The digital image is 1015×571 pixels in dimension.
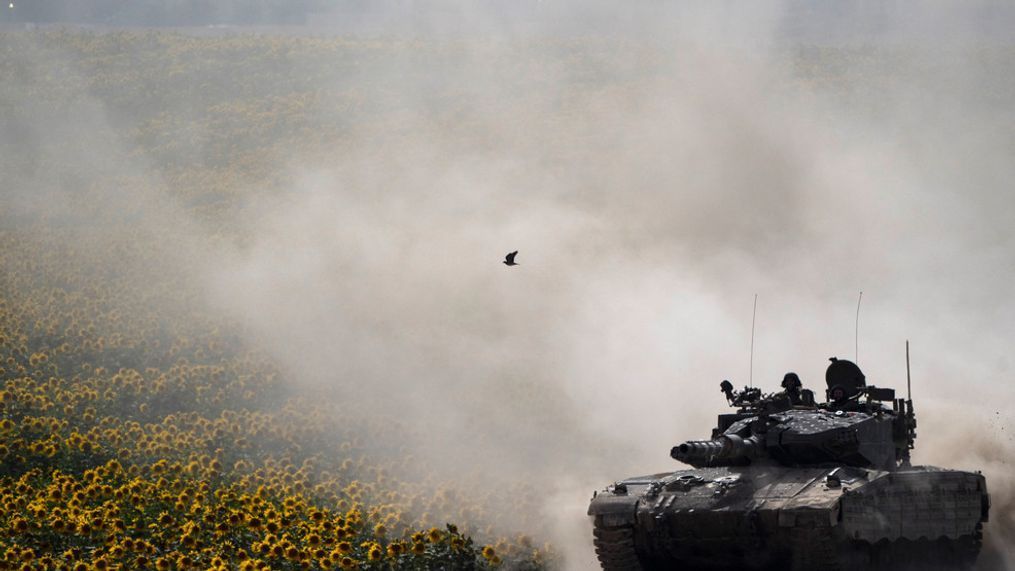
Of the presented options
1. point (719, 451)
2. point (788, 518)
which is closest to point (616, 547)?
point (719, 451)

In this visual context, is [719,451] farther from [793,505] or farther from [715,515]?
[793,505]

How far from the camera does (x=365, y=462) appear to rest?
68.7ft

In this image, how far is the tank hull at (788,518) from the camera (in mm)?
15219

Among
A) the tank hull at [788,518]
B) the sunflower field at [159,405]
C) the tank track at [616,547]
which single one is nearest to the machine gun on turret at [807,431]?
the tank hull at [788,518]

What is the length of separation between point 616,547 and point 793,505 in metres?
2.21

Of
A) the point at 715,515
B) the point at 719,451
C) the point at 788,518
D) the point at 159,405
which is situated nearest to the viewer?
the point at 788,518

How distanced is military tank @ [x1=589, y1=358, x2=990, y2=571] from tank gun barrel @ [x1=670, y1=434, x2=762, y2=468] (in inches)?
0.7

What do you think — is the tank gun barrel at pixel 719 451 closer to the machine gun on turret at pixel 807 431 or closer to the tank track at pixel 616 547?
the machine gun on turret at pixel 807 431

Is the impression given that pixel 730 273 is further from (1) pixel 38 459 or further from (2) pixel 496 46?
(2) pixel 496 46

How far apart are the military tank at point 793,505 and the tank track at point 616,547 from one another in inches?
0.5

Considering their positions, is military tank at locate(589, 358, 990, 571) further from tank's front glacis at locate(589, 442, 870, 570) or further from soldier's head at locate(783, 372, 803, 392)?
soldier's head at locate(783, 372, 803, 392)

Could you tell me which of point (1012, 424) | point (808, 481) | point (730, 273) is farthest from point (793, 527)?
point (730, 273)

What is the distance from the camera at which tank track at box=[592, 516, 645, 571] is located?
16.3 meters

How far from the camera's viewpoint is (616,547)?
1634cm
